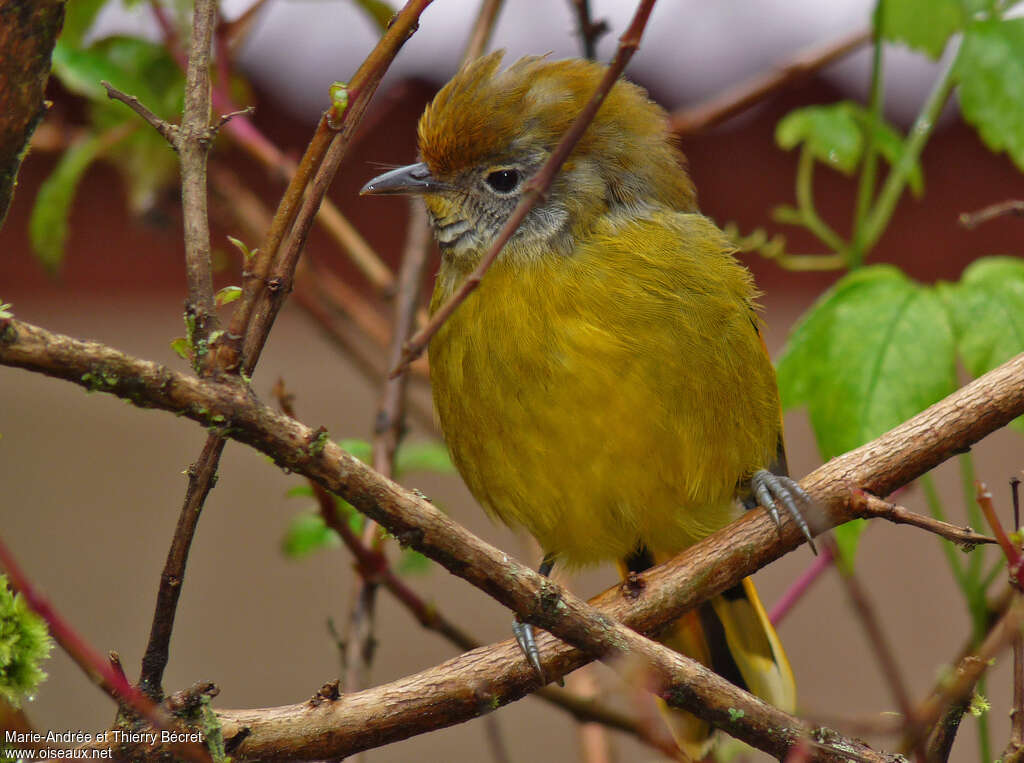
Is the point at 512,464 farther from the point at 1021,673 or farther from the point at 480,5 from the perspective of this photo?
the point at 480,5

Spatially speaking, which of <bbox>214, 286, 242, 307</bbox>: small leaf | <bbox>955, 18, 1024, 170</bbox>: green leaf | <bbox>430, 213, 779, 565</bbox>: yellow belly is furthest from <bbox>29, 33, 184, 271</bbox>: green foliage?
<bbox>955, 18, 1024, 170</bbox>: green leaf

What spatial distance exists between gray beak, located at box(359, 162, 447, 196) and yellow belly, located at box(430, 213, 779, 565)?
353 mm

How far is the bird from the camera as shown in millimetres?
2705

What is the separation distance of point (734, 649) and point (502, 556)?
156 cm

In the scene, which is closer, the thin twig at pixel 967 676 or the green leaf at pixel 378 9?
the thin twig at pixel 967 676

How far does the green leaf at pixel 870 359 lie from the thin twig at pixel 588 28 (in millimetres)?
1291

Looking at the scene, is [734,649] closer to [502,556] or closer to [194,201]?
[502,556]

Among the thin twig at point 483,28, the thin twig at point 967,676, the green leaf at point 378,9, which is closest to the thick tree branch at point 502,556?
the thin twig at point 967,676

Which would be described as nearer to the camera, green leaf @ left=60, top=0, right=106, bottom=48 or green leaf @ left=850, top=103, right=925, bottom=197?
green leaf @ left=850, top=103, right=925, bottom=197

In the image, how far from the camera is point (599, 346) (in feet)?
8.75

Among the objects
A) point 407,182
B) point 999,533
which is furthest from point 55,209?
point 999,533

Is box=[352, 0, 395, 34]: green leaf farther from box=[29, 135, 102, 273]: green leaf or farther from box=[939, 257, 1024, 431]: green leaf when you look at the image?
box=[939, 257, 1024, 431]: green leaf

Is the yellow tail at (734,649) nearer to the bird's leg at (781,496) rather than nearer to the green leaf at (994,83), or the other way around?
the bird's leg at (781,496)

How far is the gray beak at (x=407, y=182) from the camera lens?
3.05 metres
